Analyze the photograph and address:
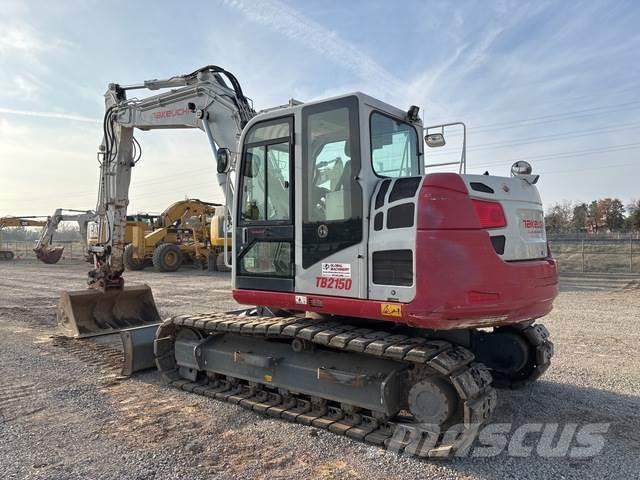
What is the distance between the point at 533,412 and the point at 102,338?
640 centimetres

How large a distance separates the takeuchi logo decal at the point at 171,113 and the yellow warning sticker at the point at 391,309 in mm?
4621

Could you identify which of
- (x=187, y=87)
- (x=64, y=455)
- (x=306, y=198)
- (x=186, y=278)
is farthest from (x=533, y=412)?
(x=186, y=278)

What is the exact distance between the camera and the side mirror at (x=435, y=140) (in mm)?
5375

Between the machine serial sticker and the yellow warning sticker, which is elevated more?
the machine serial sticker

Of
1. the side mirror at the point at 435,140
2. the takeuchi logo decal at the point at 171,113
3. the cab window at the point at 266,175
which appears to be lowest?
the cab window at the point at 266,175

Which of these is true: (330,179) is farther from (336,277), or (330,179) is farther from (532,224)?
(532,224)

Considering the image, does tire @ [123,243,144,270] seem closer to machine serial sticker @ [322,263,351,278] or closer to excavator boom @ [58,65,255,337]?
excavator boom @ [58,65,255,337]

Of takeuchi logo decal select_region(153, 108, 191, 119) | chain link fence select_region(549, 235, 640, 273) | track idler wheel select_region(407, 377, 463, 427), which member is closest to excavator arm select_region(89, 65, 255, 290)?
takeuchi logo decal select_region(153, 108, 191, 119)

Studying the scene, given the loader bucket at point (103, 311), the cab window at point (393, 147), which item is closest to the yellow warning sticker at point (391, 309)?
the cab window at point (393, 147)

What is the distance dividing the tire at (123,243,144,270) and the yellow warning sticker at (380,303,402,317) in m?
21.3

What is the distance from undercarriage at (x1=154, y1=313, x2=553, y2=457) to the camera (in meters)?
3.99

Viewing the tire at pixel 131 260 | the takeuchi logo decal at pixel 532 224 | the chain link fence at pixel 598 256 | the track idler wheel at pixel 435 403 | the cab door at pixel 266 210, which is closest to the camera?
the track idler wheel at pixel 435 403

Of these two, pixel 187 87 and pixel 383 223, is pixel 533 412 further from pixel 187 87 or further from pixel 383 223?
pixel 187 87

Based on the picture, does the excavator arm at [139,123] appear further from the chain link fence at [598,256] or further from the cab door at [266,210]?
the chain link fence at [598,256]
